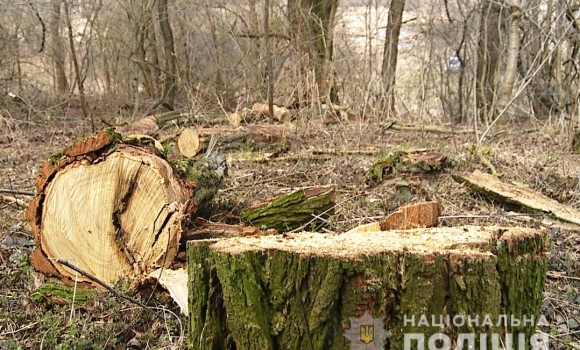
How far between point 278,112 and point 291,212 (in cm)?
528

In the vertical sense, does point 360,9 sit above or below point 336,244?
above

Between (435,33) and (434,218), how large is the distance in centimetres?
1122

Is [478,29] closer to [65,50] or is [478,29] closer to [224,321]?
[65,50]

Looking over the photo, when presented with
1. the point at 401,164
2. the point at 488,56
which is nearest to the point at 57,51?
the point at 488,56

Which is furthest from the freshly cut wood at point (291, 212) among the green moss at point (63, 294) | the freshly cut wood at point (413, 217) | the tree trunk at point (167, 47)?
the tree trunk at point (167, 47)

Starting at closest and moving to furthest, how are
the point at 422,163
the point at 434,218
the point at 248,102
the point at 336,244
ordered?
1. the point at 336,244
2. the point at 434,218
3. the point at 422,163
4. the point at 248,102

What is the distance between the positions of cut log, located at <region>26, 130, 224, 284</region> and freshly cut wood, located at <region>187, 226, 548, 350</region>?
47.4 inches

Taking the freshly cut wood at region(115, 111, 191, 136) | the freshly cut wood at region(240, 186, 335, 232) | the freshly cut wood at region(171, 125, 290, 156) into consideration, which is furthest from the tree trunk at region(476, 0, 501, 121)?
the freshly cut wood at region(240, 186, 335, 232)

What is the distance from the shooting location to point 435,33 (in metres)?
13.3

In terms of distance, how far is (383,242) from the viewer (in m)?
2.12

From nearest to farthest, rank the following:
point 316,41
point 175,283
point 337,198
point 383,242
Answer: point 383,242 → point 175,283 → point 337,198 → point 316,41

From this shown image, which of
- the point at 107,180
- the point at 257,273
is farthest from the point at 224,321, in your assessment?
the point at 107,180

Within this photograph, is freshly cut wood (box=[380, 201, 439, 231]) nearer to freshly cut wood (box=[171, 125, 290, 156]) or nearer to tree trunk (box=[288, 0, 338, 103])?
freshly cut wood (box=[171, 125, 290, 156])

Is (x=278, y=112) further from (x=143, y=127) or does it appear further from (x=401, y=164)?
(x=401, y=164)
